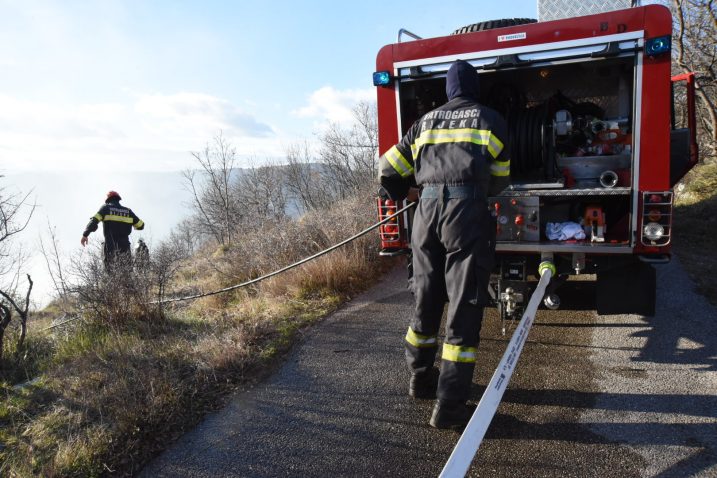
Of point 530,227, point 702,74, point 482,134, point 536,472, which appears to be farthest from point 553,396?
point 702,74

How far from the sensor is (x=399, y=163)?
10.6ft

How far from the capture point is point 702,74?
12.4 metres

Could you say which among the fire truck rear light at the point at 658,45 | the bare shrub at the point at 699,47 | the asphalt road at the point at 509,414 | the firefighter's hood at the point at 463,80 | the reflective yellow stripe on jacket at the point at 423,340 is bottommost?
the asphalt road at the point at 509,414

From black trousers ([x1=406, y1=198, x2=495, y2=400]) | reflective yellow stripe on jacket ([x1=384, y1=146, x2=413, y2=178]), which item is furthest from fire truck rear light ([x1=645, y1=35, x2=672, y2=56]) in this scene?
reflective yellow stripe on jacket ([x1=384, y1=146, x2=413, y2=178])

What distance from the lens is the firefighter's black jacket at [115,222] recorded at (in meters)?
8.35

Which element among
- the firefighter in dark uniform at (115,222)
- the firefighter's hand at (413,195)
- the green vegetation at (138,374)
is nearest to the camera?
the green vegetation at (138,374)

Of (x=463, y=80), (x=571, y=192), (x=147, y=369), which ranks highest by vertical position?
(x=463, y=80)

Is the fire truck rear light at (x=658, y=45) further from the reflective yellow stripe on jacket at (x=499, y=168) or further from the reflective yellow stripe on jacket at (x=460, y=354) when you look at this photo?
the reflective yellow stripe on jacket at (x=460, y=354)

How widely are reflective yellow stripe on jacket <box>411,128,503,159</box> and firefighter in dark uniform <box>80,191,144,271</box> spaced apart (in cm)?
698

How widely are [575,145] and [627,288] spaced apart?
145cm

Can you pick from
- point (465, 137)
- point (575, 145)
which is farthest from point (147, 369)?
point (575, 145)

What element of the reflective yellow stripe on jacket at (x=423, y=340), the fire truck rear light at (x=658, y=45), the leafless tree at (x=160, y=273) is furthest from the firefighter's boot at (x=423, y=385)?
the leafless tree at (x=160, y=273)

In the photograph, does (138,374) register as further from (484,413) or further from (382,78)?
(382,78)

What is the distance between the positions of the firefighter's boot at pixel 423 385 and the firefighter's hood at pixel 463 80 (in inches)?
70.5
